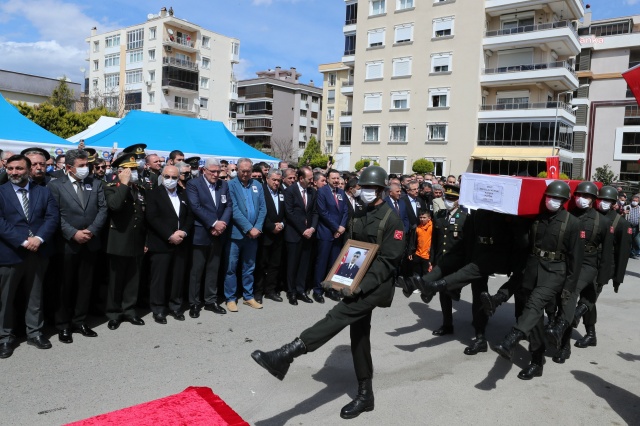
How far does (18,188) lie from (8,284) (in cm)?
104

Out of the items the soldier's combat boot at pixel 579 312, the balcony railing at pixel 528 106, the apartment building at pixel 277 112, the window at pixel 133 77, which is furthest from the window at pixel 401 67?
the soldier's combat boot at pixel 579 312

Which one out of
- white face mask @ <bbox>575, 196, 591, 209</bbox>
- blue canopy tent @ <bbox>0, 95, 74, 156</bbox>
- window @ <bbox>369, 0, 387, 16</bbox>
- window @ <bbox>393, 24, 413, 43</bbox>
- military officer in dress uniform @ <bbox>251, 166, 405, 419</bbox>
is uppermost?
window @ <bbox>369, 0, 387, 16</bbox>

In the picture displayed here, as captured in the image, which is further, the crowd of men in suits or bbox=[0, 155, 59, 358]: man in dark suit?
the crowd of men in suits

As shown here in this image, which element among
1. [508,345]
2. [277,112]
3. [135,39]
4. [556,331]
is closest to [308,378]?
[508,345]

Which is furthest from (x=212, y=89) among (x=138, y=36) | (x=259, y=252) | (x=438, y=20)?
(x=259, y=252)

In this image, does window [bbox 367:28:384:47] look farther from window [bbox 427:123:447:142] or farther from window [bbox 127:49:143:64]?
window [bbox 127:49:143:64]

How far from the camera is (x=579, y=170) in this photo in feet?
164

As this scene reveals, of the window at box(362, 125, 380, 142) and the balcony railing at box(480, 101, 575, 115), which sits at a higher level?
the balcony railing at box(480, 101, 575, 115)

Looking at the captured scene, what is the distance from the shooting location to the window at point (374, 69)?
46.5 metres

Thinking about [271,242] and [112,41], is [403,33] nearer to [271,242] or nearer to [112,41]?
[271,242]

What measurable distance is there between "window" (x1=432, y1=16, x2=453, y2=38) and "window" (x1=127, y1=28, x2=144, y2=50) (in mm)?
38586

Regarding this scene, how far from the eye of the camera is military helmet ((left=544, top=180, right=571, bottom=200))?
18.0ft

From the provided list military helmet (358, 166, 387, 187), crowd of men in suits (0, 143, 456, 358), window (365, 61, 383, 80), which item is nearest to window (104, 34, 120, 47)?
window (365, 61, 383, 80)

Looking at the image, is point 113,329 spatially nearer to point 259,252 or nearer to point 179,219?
point 179,219
